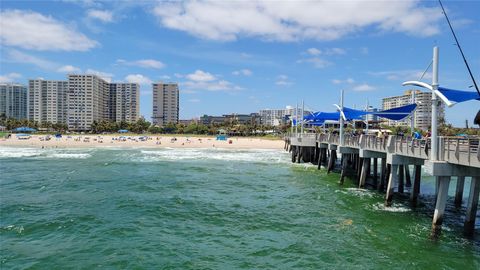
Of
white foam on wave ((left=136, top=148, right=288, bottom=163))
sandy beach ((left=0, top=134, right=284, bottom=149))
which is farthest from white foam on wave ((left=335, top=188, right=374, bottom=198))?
sandy beach ((left=0, top=134, right=284, bottom=149))

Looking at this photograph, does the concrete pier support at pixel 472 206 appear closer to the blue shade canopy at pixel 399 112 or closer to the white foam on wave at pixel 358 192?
the white foam on wave at pixel 358 192

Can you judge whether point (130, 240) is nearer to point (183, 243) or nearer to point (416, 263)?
point (183, 243)

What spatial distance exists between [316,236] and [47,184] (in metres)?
22.7

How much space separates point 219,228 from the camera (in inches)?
688

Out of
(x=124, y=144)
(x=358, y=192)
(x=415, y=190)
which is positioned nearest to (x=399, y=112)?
(x=358, y=192)

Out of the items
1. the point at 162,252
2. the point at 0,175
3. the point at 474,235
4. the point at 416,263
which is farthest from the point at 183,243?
the point at 0,175

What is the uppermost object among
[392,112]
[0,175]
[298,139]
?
[392,112]

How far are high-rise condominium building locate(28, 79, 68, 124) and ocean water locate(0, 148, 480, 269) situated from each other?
180 meters

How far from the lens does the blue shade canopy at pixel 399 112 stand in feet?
92.0

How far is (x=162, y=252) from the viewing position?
14289 mm

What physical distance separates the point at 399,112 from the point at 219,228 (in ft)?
59.5

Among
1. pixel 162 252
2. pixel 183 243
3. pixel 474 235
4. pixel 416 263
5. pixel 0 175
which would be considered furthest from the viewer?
pixel 0 175

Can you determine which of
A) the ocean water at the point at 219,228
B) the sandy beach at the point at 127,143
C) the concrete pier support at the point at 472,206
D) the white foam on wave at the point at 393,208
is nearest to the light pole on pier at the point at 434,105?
the concrete pier support at the point at 472,206

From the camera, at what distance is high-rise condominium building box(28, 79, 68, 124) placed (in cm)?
19262
